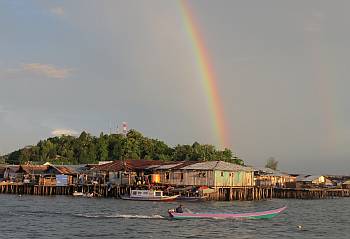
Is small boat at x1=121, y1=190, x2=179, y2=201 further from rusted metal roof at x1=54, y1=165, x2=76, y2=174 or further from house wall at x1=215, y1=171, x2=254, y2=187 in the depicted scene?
rusted metal roof at x1=54, y1=165, x2=76, y2=174

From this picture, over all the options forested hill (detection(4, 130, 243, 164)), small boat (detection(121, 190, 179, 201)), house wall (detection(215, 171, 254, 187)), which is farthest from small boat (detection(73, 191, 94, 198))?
forested hill (detection(4, 130, 243, 164))

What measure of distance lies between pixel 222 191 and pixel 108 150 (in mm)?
76257

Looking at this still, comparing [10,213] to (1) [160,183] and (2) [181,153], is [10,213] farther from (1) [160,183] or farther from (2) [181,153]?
(2) [181,153]

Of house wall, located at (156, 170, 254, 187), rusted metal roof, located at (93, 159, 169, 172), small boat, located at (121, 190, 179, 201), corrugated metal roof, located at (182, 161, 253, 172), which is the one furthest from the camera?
rusted metal roof, located at (93, 159, 169, 172)

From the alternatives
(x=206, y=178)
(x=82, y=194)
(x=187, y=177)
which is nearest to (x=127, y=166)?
(x=82, y=194)

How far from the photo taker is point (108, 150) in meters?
143

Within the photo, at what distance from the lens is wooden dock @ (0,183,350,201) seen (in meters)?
71.6

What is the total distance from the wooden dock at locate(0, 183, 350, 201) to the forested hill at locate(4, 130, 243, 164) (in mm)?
27223

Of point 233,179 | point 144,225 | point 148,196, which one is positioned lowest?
point 144,225

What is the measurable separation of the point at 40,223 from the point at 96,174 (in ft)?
146

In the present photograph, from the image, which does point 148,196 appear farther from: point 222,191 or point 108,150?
point 108,150

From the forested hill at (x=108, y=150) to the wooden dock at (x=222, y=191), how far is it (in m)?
27.2

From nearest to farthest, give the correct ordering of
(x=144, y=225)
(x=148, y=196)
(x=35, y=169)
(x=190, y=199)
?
(x=144, y=225)
(x=190, y=199)
(x=148, y=196)
(x=35, y=169)

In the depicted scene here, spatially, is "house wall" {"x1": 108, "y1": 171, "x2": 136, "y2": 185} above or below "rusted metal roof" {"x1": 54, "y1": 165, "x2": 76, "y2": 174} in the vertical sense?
below
